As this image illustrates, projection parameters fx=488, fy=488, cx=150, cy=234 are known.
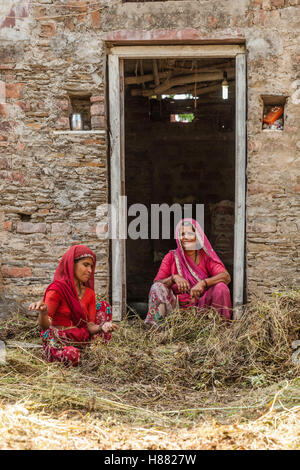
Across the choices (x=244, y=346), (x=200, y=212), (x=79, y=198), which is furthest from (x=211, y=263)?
(x=200, y=212)

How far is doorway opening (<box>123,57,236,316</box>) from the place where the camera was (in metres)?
8.33

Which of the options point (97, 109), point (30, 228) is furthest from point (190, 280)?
point (97, 109)

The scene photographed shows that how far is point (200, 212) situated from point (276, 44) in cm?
479

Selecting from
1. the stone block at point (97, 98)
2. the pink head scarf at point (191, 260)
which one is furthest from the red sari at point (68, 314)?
the stone block at point (97, 98)

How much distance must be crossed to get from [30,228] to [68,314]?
1.28m

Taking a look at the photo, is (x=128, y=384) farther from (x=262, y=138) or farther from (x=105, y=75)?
(x=105, y=75)

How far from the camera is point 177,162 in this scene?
887 centimetres

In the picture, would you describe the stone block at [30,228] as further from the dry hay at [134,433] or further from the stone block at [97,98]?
the dry hay at [134,433]

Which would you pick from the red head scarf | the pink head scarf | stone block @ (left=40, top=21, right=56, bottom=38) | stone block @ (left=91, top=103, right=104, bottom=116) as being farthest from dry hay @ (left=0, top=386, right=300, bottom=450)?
stone block @ (left=40, top=21, right=56, bottom=38)

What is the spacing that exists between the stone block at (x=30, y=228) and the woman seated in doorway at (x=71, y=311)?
0.99m

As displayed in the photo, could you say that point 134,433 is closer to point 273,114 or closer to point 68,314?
point 68,314

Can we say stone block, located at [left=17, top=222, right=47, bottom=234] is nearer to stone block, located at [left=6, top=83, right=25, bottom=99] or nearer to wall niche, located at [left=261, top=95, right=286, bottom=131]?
stone block, located at [left=6, top=83, right=25, bottom=99]

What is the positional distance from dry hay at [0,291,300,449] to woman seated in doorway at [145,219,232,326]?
175 millimetres
